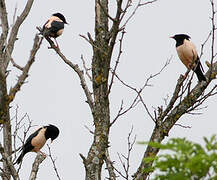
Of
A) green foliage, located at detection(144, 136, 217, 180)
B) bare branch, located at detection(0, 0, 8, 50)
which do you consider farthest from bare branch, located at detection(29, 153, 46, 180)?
green foliage, located at detection(144, 136, 217, 180)

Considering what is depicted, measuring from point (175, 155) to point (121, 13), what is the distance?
208 centimetres

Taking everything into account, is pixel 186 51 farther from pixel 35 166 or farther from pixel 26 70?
pixel 26 70

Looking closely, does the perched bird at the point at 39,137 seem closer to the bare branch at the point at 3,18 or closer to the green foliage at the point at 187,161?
the bare branch at the point at 3,18

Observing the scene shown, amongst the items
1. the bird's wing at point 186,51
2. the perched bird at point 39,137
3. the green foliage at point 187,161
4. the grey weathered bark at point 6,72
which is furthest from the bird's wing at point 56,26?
the green foliage at point 187,161

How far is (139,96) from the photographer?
5.17 metres

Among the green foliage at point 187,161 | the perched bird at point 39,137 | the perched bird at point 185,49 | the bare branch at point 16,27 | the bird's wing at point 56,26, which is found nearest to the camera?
the green foliage at point 187,161

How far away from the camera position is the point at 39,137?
1047 centimetres

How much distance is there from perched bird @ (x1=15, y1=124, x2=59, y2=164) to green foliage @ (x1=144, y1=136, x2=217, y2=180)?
758cm

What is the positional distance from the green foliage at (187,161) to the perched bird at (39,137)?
7.58 meters

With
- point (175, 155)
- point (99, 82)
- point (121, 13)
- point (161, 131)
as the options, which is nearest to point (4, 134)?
point (99, 82)

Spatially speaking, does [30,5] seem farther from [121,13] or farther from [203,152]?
[203,152]

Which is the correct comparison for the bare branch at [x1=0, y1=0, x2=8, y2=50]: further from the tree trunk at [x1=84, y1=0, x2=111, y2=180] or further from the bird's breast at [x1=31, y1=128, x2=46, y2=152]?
the bird's breast at [x1=31, y1=128, x2=46, y2=152]

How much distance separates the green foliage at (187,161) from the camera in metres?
2.55

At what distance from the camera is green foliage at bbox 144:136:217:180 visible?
255 cm
